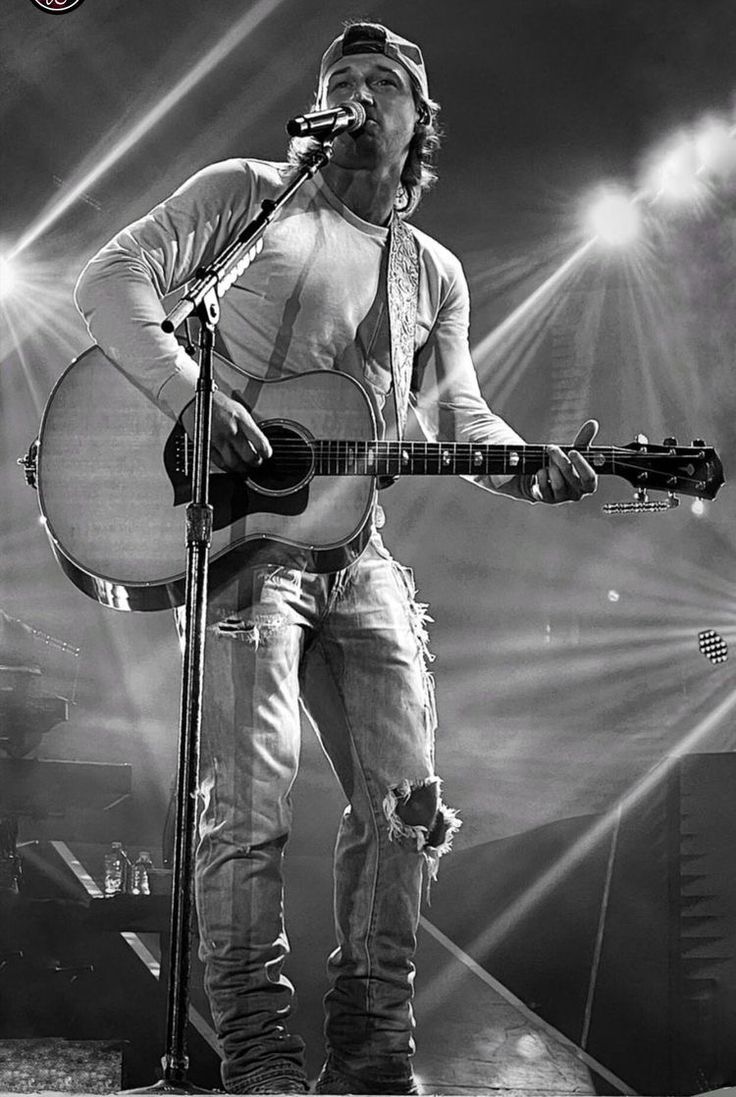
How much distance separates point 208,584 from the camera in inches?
99.7

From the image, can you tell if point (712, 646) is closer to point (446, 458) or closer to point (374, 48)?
point (446, 458)

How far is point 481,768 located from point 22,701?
112 cm

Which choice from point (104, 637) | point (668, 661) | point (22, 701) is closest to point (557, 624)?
point (668, 661)

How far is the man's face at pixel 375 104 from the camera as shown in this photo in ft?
9.11

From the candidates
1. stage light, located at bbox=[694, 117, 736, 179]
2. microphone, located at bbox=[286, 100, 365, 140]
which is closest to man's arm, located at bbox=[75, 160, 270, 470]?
microphone, located at bbox=[286, 100, 365, 140]

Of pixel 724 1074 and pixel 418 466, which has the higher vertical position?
pixel 418 466

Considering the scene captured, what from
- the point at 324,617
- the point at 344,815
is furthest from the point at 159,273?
the point at 344,815

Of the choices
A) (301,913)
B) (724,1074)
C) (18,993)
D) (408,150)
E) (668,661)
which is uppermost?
(408,150)

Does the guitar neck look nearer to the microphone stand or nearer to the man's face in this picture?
the microphone stand

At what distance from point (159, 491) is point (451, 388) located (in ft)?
2.49

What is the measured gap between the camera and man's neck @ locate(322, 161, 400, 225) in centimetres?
280

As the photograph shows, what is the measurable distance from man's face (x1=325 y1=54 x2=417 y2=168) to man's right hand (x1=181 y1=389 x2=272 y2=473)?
2.37ft

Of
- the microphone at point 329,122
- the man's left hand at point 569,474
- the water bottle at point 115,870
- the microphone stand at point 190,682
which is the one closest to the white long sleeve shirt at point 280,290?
the man's left hand at point 569,474

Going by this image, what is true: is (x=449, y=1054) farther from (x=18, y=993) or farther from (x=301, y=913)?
(x=18, y=993)
